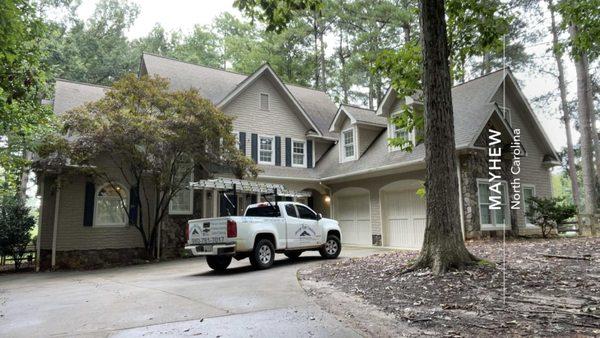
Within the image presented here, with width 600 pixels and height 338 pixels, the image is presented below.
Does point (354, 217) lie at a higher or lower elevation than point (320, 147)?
lower

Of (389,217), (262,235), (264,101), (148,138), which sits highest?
(264,101)

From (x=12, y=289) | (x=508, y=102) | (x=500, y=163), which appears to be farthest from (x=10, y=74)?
(x=508, y=102)

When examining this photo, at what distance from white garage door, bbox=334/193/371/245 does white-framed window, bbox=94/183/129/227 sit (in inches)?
372

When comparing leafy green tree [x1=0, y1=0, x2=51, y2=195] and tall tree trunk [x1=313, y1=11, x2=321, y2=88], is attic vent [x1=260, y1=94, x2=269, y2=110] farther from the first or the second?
tall tree trunk [x1=313, y1=11, x2=321, y2=88]

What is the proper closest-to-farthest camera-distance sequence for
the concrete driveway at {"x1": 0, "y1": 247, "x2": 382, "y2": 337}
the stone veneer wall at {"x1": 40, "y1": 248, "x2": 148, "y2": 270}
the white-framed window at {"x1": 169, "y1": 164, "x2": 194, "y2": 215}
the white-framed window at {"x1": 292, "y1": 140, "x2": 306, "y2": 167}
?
the concrete driveway at {"x1": 0, "y1": 247, "x2": 382, "y2": 337} → the stone veneer wall at {"x1": 40, "y1": 248, "x2": 148, "y2": 270} → the white-framed window at {"x1": 169, "y1": 164, "x2": 194, "y2": 215} → the white-framed window at {"x1": 292, "y1": 140, "x2": 306, "y2": 167}

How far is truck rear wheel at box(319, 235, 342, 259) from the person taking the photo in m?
12.2

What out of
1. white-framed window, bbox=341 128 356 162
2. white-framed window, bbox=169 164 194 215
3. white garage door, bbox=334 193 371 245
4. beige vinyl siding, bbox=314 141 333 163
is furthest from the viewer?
beige vinyl siding, bbox=314 141 333 163

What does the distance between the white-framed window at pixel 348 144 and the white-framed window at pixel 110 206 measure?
385 inches

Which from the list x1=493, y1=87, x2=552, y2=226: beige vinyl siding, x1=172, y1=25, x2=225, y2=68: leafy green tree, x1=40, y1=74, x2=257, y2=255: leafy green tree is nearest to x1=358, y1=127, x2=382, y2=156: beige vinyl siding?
x1=493, y1=87, x2=552, y2=226: beige vinyl siding

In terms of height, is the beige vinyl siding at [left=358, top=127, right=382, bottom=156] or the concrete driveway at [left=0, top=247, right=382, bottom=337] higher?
the beige vinyl siding at [left=358, top=127, right=382, bottom=156]

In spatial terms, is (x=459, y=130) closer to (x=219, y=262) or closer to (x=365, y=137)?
(x=365, y=137)

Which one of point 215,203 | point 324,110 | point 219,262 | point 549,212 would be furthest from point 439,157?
point 324,110

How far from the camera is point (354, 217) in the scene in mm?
18766

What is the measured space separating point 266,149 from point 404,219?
7.09 metres
